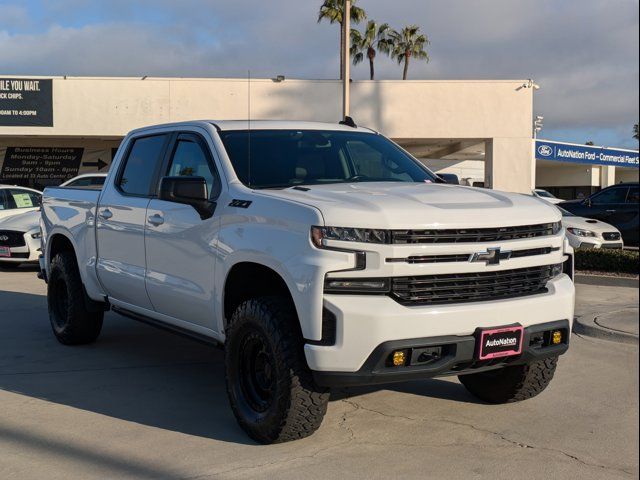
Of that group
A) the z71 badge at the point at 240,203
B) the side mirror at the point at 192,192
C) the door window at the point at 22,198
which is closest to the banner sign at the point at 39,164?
the door window at the point at 22,198

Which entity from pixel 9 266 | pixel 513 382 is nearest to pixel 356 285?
pixel 513 382

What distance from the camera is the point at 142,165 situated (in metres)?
6.32

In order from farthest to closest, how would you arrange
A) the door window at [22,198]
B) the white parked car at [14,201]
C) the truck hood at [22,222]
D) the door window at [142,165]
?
the door window at [22,198], the white parked car at [14,201], the truck hood at [22,222], the door window at [142,165]

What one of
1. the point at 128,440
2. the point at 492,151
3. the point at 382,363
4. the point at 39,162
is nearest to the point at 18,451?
the point at 128,440

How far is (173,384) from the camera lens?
6066 millimetres

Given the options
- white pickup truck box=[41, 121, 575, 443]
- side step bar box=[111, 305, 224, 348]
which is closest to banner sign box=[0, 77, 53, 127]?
side step bar box=[111, 305, 224, 348]

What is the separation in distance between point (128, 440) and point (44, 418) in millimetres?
840

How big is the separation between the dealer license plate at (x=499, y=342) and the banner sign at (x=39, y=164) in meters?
26.8

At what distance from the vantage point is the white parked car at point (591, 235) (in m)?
14.9

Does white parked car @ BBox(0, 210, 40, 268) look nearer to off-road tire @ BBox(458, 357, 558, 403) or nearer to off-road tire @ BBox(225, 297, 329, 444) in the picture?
off-road tire @ BBox(225, 297, 329, 444)

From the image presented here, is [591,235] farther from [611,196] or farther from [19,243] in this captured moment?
[19,243]

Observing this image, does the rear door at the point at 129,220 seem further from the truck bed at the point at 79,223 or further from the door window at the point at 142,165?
the truck bed at the point at 79,223

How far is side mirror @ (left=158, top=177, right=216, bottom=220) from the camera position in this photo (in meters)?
4.91

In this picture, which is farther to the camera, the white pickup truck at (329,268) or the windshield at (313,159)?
the windshield at (313,159)
